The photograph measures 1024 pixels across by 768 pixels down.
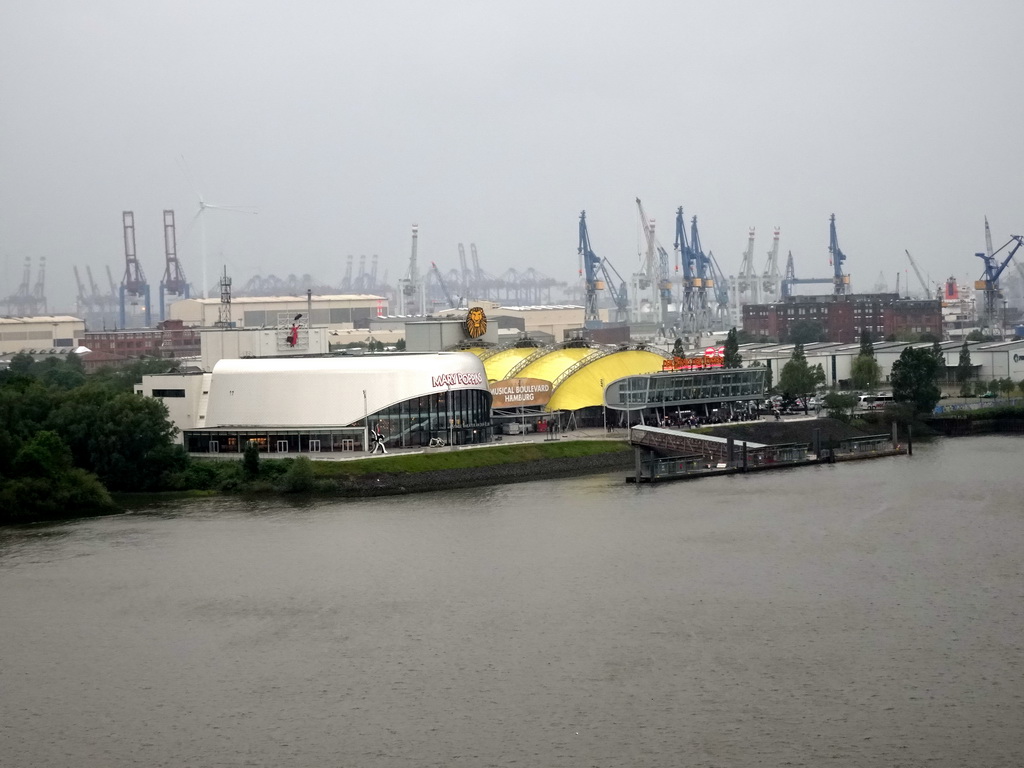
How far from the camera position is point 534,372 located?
25.1 m

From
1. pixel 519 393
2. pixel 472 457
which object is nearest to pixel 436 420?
pixel 472 457

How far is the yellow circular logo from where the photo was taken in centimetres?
2569

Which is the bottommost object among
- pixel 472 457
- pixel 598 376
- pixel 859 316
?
pixel 472 457

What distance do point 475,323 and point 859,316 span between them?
101 ft

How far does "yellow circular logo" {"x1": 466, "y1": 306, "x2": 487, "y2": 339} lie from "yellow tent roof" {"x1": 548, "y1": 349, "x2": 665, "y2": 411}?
1.86 m

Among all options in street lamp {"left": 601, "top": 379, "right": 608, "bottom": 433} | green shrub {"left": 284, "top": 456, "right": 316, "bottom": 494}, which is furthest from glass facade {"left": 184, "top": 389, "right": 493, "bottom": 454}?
street lamp {"left": 601, "top": 379, "right": 608, "bottom": 433}

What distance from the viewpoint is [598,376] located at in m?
24.2

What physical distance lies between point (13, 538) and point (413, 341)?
12.2 meters

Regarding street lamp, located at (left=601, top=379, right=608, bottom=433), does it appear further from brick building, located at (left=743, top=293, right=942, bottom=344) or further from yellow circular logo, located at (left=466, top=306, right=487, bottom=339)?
brick building, located at (left=743, top=293, right=942, bottom=344)

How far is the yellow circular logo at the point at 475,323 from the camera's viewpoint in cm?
2569

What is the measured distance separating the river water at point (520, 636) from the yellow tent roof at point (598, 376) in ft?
26.0

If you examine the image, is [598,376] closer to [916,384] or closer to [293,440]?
[916,384]

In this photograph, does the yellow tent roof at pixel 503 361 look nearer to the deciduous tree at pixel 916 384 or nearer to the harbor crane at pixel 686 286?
the deciduous tree at pixel 916 384

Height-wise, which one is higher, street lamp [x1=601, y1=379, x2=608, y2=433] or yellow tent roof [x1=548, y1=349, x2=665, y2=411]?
yellow tent roof [x1=548, y1=349, x2=665, y2=411]
